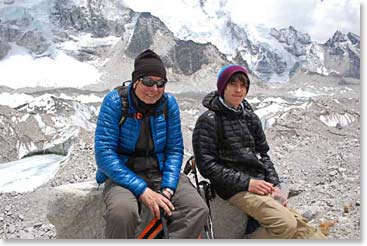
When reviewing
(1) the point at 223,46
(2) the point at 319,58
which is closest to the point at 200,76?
(1) the point at 223,46

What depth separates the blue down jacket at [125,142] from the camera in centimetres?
260

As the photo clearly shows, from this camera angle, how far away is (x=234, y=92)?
2.89m

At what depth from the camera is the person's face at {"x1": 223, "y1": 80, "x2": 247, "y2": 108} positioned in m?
2.89

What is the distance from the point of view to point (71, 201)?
2.96 metres

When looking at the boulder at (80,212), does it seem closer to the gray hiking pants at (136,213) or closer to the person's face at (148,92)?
the gray hiking pants at (136,213)

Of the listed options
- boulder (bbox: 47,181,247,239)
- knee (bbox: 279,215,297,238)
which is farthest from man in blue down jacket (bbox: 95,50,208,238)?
knee (bbox: 279,215,297,238)

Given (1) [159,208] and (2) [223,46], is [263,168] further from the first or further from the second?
(2) [223,46]

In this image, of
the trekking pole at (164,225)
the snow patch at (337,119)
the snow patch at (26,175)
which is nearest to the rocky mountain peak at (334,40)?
the snow patch at (337,119)

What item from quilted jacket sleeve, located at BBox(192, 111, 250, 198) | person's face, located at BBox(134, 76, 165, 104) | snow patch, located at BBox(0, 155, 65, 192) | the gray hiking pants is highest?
person's face, located at BBox(134, 76, 165, 104)

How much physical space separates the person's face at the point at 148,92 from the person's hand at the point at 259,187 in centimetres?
78

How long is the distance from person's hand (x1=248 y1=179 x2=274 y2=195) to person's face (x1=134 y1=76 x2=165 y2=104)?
30.6 inches

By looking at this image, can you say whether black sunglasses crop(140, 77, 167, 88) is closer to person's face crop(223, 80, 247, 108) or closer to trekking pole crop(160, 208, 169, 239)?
person's face crop(223, 80, 247, 108)

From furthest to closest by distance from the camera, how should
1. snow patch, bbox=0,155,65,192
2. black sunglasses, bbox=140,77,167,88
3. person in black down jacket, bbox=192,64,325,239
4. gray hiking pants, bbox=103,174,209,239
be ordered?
1. snow patch, bbox=0,155,65,192
2. person in black down jacket, bbox=192,64,325,239
3. black sunglasses, bbox=140,77,167,88
4. gray hiking pants, bbox=103,174,209,239

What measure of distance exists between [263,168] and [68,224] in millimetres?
1326
